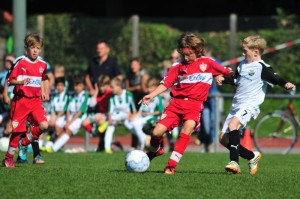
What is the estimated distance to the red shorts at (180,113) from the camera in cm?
1126

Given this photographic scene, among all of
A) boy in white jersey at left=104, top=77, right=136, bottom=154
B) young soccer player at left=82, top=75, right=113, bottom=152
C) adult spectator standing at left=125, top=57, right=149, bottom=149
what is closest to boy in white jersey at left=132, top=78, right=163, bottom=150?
boy in white jersey at left=104, top=77, right=136, bottom=154

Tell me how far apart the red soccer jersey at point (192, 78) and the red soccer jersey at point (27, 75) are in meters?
2.01

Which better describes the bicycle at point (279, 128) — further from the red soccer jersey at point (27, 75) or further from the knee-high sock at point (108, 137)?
the red soccer jersey at point (27, 75)

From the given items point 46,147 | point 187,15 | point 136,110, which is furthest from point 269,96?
point 187,15

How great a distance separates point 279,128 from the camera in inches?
719

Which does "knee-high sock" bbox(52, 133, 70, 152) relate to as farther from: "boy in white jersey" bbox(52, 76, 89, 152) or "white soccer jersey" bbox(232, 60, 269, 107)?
"white soccer jersey" bbox(232, 60, 269, 107)

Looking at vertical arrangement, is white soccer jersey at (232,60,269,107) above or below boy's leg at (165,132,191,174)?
above

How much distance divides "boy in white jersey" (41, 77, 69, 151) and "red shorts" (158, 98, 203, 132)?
741 cm

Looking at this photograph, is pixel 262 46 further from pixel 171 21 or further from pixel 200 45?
pixel 171 21

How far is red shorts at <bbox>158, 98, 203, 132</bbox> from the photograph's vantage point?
11258 millimetres

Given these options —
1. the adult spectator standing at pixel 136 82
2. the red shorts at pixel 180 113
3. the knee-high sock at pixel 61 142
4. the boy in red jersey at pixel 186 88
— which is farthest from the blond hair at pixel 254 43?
the adult spectator standing at pixel 136 82

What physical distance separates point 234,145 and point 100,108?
745 centimetres

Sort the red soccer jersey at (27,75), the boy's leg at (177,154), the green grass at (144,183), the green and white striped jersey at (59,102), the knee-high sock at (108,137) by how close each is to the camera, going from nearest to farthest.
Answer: the green grass at (144,183)
the boy's leg at (177,154)
the red soccer jersey at (27,75)
the knee-high sock at (108,137)
the green and white striped jersey at (59,102)

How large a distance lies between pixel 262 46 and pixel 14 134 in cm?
347
